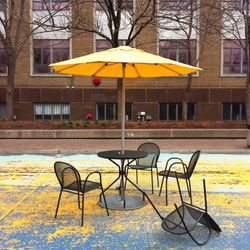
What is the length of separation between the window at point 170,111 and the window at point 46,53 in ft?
25.2

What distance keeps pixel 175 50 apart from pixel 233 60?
13.6 feet

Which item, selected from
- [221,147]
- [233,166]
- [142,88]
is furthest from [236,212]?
[142,88]

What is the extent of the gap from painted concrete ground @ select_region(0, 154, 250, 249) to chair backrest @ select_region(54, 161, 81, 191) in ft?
1.74

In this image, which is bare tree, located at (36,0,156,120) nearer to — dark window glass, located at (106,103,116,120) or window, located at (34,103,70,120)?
dark window glass, located at (106,103,116,120)

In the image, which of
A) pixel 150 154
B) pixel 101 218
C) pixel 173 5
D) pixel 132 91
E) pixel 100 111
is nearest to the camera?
pixel 101 218

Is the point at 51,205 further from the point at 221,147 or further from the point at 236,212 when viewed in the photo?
the point at 221,147

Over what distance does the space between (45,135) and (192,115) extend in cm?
1280

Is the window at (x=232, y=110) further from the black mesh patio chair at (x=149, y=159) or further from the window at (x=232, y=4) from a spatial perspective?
the black mesh patio chair at (x=149, y=159)

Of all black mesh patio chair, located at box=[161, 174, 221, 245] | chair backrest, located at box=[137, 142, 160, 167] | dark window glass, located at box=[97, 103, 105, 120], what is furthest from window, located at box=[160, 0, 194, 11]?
black mesh patio chair, located at box=[161, 174, 221, 245]

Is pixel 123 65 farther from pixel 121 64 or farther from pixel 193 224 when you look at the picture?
pixel 193 224

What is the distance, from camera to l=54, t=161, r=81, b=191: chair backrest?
210 inches

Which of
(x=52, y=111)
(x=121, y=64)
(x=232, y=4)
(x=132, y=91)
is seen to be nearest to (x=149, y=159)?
(x=121, y=64)

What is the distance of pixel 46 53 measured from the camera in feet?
86.3

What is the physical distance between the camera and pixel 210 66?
25.8 metres
